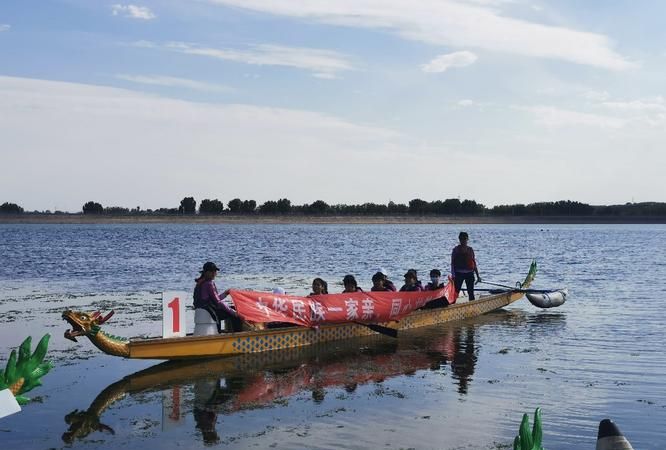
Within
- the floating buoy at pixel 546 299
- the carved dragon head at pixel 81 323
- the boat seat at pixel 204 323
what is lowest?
the floating buoy at pixel 546 299

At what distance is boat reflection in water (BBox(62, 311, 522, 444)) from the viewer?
12.1 m

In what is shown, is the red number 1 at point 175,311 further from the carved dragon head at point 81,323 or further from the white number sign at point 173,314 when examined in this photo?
the carved dragon head at point 81,323

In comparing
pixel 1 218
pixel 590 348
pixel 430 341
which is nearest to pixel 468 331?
pixel 430 341

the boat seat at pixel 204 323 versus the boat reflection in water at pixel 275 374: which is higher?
the boat seat at pixel 204 323

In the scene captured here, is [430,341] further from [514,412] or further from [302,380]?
[514,412]

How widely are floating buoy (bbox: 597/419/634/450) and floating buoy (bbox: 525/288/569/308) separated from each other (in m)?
20.5

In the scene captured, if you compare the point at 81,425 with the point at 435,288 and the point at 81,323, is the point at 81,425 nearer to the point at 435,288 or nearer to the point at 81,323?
the point at 81,323

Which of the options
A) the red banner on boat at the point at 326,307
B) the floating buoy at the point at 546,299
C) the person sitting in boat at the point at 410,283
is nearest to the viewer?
the red banner on boat at the point at 326,307

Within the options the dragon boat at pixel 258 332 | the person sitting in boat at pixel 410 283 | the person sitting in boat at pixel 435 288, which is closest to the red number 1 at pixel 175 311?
the dragon boat at pixel 258 332

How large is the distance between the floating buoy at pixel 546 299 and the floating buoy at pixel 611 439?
20480mm

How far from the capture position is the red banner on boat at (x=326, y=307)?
655 inches

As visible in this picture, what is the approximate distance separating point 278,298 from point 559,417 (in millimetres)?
7380

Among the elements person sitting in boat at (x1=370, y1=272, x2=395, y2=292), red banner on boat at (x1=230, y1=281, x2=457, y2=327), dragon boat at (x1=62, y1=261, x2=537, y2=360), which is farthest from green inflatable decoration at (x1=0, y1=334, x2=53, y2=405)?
person sitting in boat at (x1=370, y1=272, x2=395, y2=292)

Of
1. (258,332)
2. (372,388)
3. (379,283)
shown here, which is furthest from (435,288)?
(372,388)
